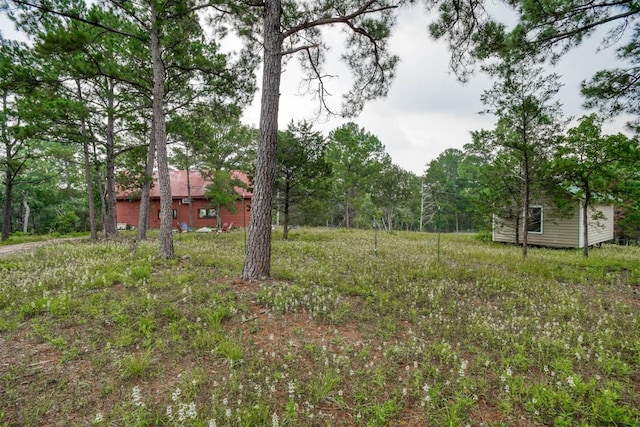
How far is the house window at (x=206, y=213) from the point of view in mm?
24656

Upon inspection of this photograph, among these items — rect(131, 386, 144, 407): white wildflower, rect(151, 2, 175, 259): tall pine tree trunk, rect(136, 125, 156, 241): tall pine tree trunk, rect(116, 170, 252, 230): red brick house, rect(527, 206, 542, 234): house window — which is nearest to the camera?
rect(131, 386, 144, 407): white wildflower

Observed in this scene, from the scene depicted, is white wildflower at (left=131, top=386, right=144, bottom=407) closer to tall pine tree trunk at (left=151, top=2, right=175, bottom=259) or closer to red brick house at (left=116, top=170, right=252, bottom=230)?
tall pine tree trunk at (left=151, top=2, right=175, bottom=259)

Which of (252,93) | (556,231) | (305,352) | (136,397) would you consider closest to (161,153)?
(252,93)

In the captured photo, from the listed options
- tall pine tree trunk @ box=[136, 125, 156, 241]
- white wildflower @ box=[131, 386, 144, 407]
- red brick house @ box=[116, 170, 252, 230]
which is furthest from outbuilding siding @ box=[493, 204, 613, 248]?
red brick house @ box=[116, 170, 252, 230]

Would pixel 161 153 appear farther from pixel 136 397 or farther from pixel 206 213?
pixel 206 213

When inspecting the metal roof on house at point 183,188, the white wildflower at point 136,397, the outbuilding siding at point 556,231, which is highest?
the metal roof on house at point 183,188

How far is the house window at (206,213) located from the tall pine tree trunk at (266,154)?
69.5ft

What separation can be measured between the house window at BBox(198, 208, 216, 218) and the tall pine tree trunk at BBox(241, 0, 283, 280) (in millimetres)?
21198

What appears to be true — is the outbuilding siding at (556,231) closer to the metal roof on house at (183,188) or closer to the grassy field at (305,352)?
the grassy field at (305,352)

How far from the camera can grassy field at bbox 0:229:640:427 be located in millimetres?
2293

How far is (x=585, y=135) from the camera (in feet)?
31.2

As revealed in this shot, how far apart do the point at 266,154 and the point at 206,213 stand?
21.8 metres

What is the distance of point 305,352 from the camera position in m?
3.13

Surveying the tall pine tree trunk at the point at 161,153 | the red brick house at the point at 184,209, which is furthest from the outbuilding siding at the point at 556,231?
the red brick house at the point at 184,209
